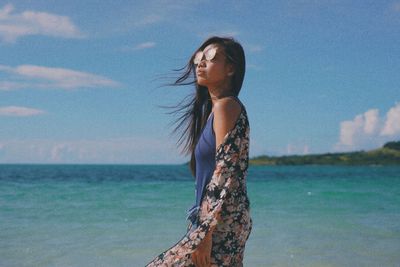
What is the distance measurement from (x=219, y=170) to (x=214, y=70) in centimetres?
51

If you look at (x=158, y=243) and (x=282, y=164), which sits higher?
(x=158, y=243)

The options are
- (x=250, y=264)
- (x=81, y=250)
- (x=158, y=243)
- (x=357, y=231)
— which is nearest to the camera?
(x=250, y=264)

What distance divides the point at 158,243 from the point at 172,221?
3.04 m

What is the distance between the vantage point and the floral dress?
2883 millimetres

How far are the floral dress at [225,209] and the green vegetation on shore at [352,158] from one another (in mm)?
132644

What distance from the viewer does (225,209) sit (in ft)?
9.59

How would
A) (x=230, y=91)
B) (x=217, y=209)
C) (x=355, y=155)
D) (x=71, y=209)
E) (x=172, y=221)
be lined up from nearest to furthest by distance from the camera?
(x=217, y=209) < (x=230, y=91) < (x=172, y=221) < (x=71, y=209) < (x=355, y=155)

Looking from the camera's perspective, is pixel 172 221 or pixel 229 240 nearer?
pixel 229 240

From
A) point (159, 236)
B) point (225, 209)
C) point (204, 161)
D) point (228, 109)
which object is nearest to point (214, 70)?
point (228, 109)

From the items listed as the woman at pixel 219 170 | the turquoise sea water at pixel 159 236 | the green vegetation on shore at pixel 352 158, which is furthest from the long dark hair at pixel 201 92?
the green vegetation on shore at pixel 352 158

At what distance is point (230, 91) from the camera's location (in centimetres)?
313

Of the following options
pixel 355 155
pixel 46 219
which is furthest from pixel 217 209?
pixel 355 155

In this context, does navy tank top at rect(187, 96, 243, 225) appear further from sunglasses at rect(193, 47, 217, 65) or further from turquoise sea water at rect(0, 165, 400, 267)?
turquoise sea water at rect(0, 165, 400, 267)

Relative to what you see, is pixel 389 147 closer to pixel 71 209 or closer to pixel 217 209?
pixel 71 209
